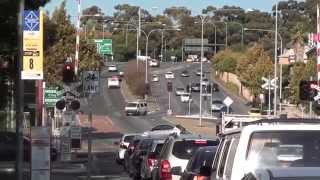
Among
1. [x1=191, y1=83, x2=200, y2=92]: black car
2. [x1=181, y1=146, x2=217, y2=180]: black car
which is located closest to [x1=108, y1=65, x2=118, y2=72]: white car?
[x1=191, y1=83, x2=200, y2=92]: black car

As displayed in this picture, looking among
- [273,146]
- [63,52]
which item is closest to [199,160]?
[273,146]

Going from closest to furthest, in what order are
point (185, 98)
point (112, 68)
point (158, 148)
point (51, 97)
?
point (158, 148)
point (51, 97)
point (185, 98)
point (112, 68)

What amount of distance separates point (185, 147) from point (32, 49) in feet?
14.1

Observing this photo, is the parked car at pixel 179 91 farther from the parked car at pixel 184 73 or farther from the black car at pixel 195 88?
the parked car at pixel 184 73

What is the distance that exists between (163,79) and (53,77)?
82.7 metres

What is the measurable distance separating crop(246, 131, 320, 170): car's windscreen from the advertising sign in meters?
7.88

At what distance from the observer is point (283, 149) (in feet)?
29.6

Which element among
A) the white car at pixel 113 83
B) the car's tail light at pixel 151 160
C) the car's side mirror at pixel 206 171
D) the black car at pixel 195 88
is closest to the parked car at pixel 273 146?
the car's side mirror at pixel 206 171

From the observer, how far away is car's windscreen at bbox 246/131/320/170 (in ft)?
29.0

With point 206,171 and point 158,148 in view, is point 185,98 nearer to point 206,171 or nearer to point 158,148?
point 158,148

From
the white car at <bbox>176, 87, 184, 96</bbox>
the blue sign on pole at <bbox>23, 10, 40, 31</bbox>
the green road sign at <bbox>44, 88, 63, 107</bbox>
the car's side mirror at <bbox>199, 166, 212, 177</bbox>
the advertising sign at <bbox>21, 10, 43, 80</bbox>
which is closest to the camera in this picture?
the car's side mirror at <bbox>199, 166, 212, 177</bbox>

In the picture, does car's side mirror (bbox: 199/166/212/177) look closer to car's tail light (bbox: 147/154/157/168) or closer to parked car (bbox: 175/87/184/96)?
car's tail light (bbox: 147/154/157/168)

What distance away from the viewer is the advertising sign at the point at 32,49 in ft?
53.3

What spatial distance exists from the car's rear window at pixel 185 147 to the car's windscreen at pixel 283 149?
926cm
